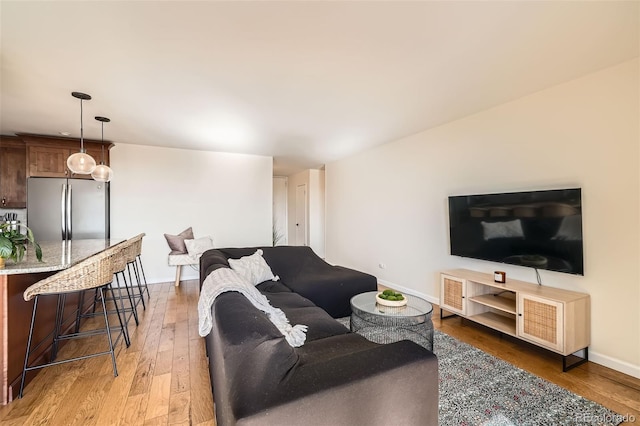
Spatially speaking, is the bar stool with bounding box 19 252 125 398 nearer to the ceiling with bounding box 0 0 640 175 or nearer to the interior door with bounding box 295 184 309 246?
the ceiling with bounding box 0 0 640 175

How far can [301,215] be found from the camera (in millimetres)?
7879

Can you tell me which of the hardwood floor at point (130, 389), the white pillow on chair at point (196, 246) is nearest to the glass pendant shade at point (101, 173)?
the white pillow on chair at point (196, 246)

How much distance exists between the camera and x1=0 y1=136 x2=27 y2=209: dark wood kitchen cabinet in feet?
14.3

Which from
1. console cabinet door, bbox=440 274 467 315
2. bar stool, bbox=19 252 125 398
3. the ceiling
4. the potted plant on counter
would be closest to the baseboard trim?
console cabinet door, bbox=440 274 467 315

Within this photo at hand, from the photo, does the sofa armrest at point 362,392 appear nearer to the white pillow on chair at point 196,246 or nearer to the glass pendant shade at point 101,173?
the glass pendant shade at point 101,173

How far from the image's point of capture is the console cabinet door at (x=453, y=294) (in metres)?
2.93

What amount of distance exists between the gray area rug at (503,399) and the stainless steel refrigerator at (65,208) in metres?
5.13

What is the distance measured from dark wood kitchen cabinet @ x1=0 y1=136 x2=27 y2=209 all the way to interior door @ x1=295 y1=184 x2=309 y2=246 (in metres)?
5.35

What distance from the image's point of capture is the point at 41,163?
13.7 feet

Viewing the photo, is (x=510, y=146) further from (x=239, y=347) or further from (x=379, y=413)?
(x=239, y=347)

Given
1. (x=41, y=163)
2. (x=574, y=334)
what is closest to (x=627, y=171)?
(x=574, y=334)

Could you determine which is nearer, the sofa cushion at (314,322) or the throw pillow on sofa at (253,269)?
the sofa cushion at (314,322)

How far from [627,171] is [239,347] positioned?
3023 mm

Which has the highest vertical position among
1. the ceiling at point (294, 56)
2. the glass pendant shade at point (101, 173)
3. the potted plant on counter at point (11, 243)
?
the ceiling at point (294, 56)
